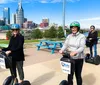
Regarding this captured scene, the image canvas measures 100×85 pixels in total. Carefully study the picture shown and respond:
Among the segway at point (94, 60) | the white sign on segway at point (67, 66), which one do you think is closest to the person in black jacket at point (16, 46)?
the white sign on segway at point (67, 66)

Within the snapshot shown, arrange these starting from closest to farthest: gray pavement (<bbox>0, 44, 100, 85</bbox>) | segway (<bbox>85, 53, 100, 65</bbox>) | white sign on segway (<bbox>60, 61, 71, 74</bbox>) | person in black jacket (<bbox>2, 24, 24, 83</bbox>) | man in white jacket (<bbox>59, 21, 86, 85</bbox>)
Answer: white sign on segway (<bbox>60, 61, 71, 74</bbox>)
man in white jacket (<bbox>59, 21, 86, 85</bbox>)
person in black jacket (<bbox>2, 24, 24, 83</bbox>)
gray pavement (<bbox>0, 44, 100, 85</bbox>)
segway (<bbox>85, 53, 100, 65</bbox>)

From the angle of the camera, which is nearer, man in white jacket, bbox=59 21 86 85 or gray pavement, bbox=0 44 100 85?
man in white jacket, bbox=59 21 86 85

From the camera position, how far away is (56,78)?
17.8 ft

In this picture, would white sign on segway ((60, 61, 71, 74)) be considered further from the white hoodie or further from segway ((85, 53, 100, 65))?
segway ((85, 53, 100, 65))

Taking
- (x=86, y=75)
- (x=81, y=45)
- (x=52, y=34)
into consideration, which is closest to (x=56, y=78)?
(x=86, y=75)

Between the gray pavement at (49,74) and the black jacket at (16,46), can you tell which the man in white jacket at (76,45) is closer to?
the black jacket at (16,46)

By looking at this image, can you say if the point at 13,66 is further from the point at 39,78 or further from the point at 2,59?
the point at 39,78

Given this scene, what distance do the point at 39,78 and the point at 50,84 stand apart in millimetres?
638

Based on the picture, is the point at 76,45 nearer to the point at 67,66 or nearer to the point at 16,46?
the point at 67,66

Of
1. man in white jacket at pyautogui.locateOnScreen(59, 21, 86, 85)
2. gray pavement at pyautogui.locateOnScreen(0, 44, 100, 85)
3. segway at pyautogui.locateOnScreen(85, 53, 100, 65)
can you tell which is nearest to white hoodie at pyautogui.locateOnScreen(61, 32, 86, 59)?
man in white jacket at pyautogui.locateOnScreen(59, 21, 86, 85)

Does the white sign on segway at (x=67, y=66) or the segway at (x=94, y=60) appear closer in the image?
the white sign on segway at (x=67, y=66)

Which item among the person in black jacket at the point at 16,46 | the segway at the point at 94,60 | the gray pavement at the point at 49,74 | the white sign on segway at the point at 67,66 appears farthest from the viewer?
the segway at the point at 94,60

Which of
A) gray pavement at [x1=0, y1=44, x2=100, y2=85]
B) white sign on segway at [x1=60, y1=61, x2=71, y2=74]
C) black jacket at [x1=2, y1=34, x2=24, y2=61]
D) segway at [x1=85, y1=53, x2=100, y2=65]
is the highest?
black jacket at [x1=2, y1=34, x2=24, y2=61]

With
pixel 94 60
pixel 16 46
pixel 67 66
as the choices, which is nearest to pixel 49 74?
pixel 16 46
